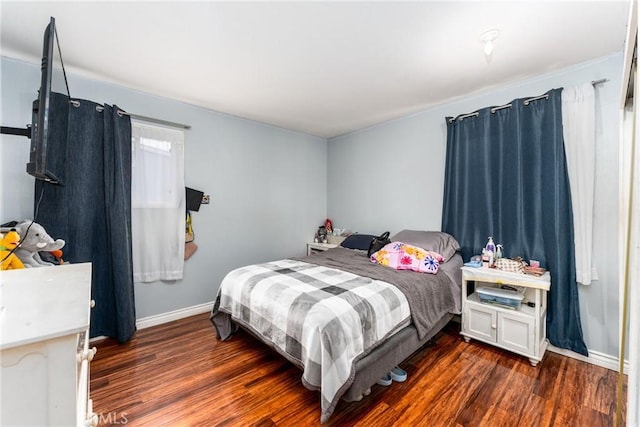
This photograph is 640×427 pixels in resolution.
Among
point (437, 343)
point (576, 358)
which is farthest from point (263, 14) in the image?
point (576, 358)

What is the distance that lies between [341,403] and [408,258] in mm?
1415

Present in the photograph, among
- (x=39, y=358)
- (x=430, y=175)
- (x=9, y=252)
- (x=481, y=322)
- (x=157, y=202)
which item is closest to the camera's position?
(x=39, y=358)

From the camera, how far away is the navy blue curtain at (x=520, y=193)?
222cm

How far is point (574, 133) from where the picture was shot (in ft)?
7.20

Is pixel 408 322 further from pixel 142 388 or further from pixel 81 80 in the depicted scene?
pixel 81 80

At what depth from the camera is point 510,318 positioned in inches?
86.9

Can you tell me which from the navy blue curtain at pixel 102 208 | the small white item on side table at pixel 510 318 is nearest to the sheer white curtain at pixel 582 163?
the small white item on side table at pixel 510 318

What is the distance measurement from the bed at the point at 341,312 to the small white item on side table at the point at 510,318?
154mm

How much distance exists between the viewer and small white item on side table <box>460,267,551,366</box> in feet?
6.88

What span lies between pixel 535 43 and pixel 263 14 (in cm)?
197

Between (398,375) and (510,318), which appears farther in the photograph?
(510,318)

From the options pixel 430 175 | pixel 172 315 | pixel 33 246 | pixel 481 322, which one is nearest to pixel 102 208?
pixel 33 246

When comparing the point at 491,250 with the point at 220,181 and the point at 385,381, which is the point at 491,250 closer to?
the point at 385,381

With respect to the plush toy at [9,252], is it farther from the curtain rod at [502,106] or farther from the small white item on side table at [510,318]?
→ the curtain rod at [502,106]
